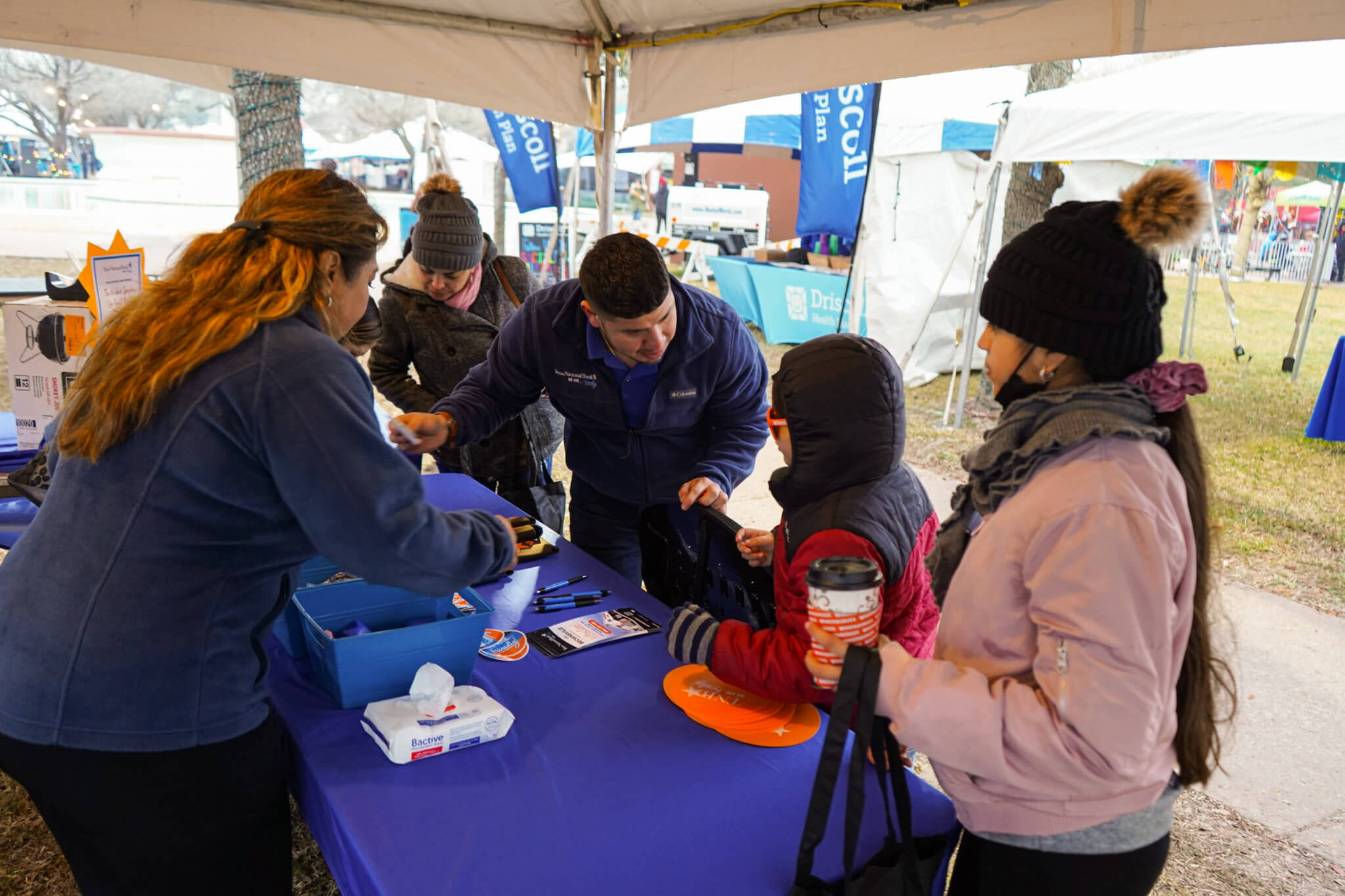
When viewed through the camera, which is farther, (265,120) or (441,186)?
(265,120)

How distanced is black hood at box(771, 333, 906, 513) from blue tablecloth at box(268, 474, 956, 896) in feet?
1.49

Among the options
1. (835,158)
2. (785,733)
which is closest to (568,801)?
(785,733)

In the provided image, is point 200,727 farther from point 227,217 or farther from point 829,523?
point 227,217

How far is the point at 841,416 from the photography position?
4.78 ft

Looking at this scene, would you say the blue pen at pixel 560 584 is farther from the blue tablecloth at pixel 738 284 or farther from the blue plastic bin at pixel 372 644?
the blue tablecloth at pixel 738 284

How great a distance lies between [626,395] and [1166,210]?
1.55 metres

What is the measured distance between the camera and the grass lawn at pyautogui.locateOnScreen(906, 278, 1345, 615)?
192 inches

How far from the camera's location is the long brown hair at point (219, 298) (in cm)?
115

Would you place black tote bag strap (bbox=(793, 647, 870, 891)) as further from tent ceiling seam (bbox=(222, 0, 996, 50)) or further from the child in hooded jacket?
tent ceiling seam (bbox=(222, 0, 996, 50))

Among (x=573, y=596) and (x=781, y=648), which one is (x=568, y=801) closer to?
(x=781, y=648)

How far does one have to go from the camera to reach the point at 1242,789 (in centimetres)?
293

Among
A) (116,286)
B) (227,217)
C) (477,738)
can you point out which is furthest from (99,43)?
(227,217)

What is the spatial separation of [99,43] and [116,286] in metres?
0.86

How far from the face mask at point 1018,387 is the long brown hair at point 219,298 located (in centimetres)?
94
